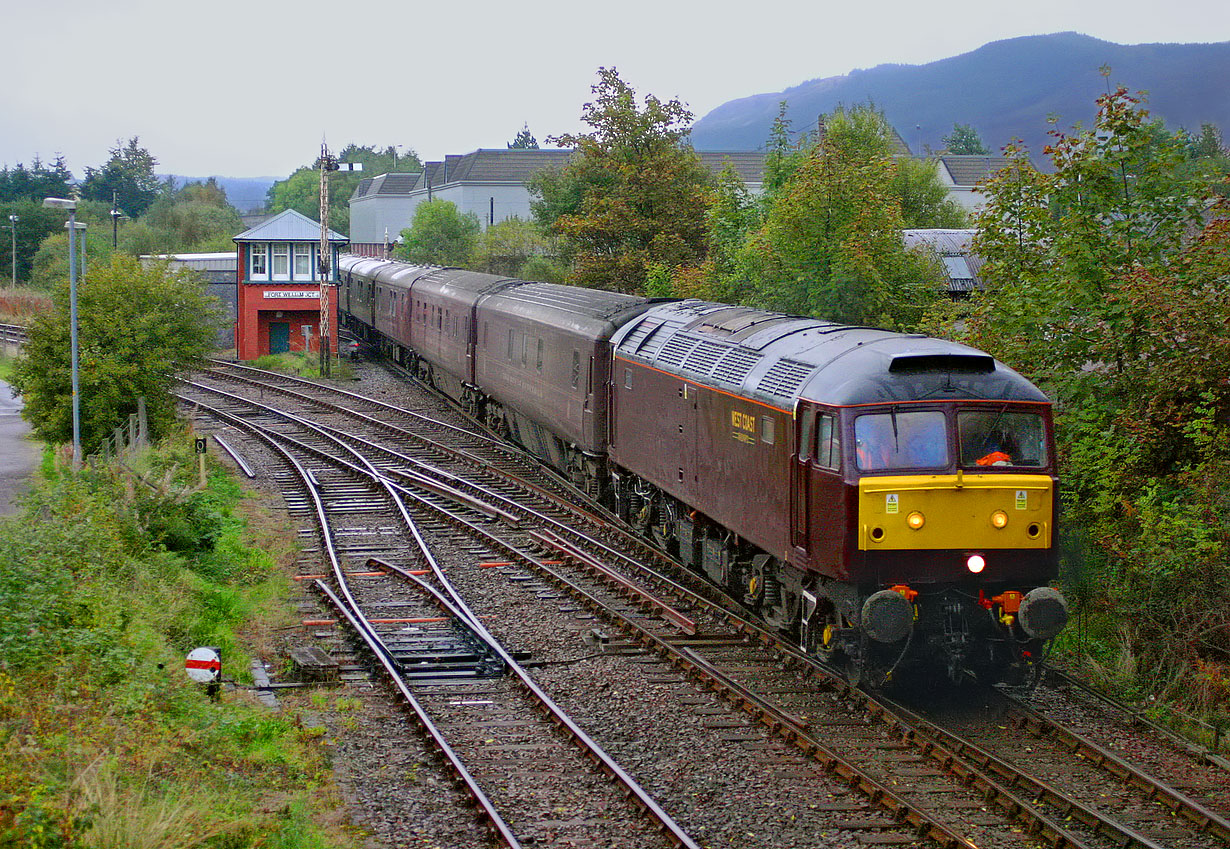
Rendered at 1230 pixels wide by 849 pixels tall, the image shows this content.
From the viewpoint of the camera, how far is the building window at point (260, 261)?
43906 millimetres

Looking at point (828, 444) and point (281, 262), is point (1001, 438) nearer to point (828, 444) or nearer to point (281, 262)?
point (828, 444)

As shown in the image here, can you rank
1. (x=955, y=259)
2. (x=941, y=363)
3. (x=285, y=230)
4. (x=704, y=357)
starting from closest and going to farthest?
(x=941, y=363), (x=704, y=357), (x=955, y=259), (x=285, y=230)

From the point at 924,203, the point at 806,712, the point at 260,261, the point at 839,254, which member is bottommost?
the point at 806,712

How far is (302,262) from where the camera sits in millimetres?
44656

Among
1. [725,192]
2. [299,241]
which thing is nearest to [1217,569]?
[725,192]

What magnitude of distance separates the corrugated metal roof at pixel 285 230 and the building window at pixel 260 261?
0.46 meters

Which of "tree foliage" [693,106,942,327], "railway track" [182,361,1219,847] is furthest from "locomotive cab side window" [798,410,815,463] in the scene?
"tree foliage" [693,106,942,327]

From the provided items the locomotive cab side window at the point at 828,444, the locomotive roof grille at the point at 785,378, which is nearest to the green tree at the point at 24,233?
the locomotive roof grille at the point at 785,378

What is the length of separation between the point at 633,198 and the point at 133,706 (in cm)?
3241

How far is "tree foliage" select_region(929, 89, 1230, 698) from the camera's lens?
12211 mm

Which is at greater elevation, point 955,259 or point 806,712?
point 955,259

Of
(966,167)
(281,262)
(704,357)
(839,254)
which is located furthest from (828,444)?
(966,167)

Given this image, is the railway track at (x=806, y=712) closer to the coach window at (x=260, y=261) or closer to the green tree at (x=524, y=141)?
the coach window at (x=260, y=261)

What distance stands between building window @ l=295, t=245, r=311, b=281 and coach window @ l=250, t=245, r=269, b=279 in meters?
1.05
